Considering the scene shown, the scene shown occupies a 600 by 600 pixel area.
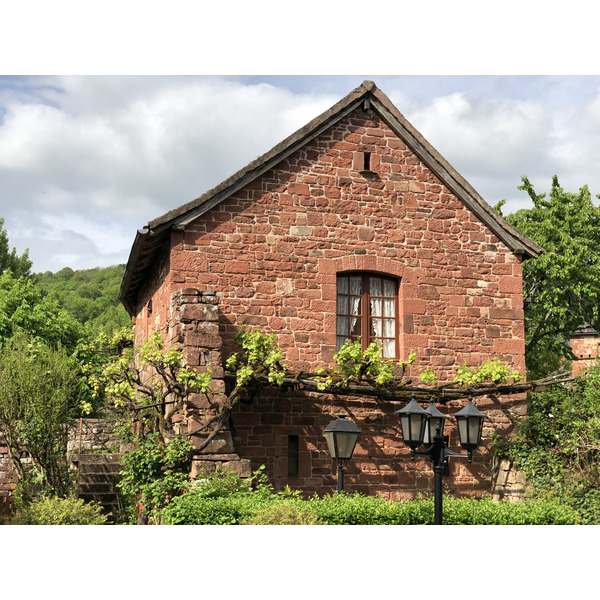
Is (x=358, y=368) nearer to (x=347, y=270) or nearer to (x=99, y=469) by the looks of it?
(x=347, y=270)

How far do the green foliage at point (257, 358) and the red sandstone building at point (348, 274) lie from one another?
0.93ft

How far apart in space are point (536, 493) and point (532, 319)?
504 inches

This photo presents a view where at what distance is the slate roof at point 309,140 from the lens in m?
12.7

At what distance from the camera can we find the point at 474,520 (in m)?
10.4

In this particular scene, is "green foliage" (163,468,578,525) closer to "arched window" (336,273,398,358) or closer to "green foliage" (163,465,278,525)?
"green foliage" (163,465,278,525)

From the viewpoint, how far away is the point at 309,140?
13.6 meters

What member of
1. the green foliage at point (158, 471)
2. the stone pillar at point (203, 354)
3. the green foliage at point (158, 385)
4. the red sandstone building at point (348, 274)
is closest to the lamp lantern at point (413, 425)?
the stone pillar at point (203, 354)

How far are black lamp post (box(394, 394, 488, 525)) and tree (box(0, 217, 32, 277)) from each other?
120 ft

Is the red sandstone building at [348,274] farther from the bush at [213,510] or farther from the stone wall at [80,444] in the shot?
the stone wall at [80,444]

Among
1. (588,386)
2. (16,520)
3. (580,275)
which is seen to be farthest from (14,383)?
(580,275)

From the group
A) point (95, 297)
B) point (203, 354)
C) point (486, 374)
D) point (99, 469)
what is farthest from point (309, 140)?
point (95, 297)

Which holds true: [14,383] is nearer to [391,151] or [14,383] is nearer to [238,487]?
[238,487]

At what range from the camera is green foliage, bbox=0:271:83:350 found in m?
27.8

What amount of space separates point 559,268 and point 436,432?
47.7 feet
